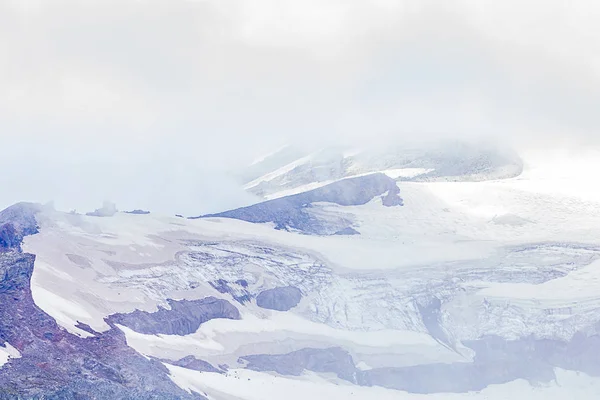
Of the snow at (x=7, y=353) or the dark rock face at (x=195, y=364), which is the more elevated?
the snow at (x=7, y=353)

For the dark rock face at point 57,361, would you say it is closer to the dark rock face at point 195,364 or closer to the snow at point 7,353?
the snow at point 7,353

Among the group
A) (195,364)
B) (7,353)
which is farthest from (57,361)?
(195,364)

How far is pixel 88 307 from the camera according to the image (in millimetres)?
189625

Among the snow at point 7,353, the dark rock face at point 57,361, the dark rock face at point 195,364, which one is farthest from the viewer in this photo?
the dark rock face at point 195,364

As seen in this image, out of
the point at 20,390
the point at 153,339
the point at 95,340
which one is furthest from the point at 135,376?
the point at 153,339

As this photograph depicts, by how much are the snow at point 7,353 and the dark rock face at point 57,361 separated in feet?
1.73

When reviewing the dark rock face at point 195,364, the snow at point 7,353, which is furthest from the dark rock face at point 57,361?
the dark rock face at point 195,364

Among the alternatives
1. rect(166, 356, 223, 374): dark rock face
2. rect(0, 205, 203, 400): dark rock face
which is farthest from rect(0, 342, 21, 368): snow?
rect(166, 356, 223, 374): dark rock face

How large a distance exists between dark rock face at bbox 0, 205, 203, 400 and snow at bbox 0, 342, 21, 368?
20.8 inches

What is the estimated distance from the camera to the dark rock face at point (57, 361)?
5463 inches

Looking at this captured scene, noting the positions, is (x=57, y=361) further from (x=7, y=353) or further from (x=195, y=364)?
A: (x=195, y=364)

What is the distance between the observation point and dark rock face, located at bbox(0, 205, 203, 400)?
138750mm

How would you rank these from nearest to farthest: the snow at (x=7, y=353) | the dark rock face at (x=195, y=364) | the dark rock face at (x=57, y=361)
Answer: the dark rock face at (x=57, y=361), the snow at (x=7, y=353), the dark rock face at (x=195, y=364)

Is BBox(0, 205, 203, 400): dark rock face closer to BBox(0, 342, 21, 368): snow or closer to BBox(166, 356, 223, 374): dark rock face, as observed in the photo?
BBox(0, 342, 21, 368): snow
